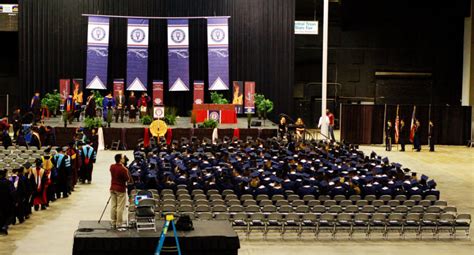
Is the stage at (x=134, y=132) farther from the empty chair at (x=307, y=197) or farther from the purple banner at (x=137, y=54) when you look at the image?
the empty chair at (x=307, y=197)

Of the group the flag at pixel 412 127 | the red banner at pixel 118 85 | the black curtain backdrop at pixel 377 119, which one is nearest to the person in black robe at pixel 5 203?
the black curtain backdrop at pixel 377 119

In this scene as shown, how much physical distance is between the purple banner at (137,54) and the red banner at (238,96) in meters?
4.66

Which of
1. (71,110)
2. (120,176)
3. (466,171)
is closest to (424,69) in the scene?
(466,171)

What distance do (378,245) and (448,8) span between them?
3253 cm

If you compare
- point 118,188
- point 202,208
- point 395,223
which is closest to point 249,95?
point 395,223

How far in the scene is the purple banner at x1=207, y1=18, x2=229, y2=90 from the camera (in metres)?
44.3

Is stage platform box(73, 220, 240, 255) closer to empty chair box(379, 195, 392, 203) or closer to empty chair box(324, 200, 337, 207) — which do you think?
empty chair box(324, 200, 337, 207)

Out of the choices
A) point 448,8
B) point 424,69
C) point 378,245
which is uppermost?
point 448,8

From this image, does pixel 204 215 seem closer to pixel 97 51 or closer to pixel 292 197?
pixel 292 197

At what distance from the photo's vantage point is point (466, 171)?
106 feet

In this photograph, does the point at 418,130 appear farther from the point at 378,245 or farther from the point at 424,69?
the point at 378,245

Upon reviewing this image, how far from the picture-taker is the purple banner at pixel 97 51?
43.9 metres

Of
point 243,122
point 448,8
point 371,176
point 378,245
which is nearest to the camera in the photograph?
point 378,245

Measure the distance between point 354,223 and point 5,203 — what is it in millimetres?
7400
